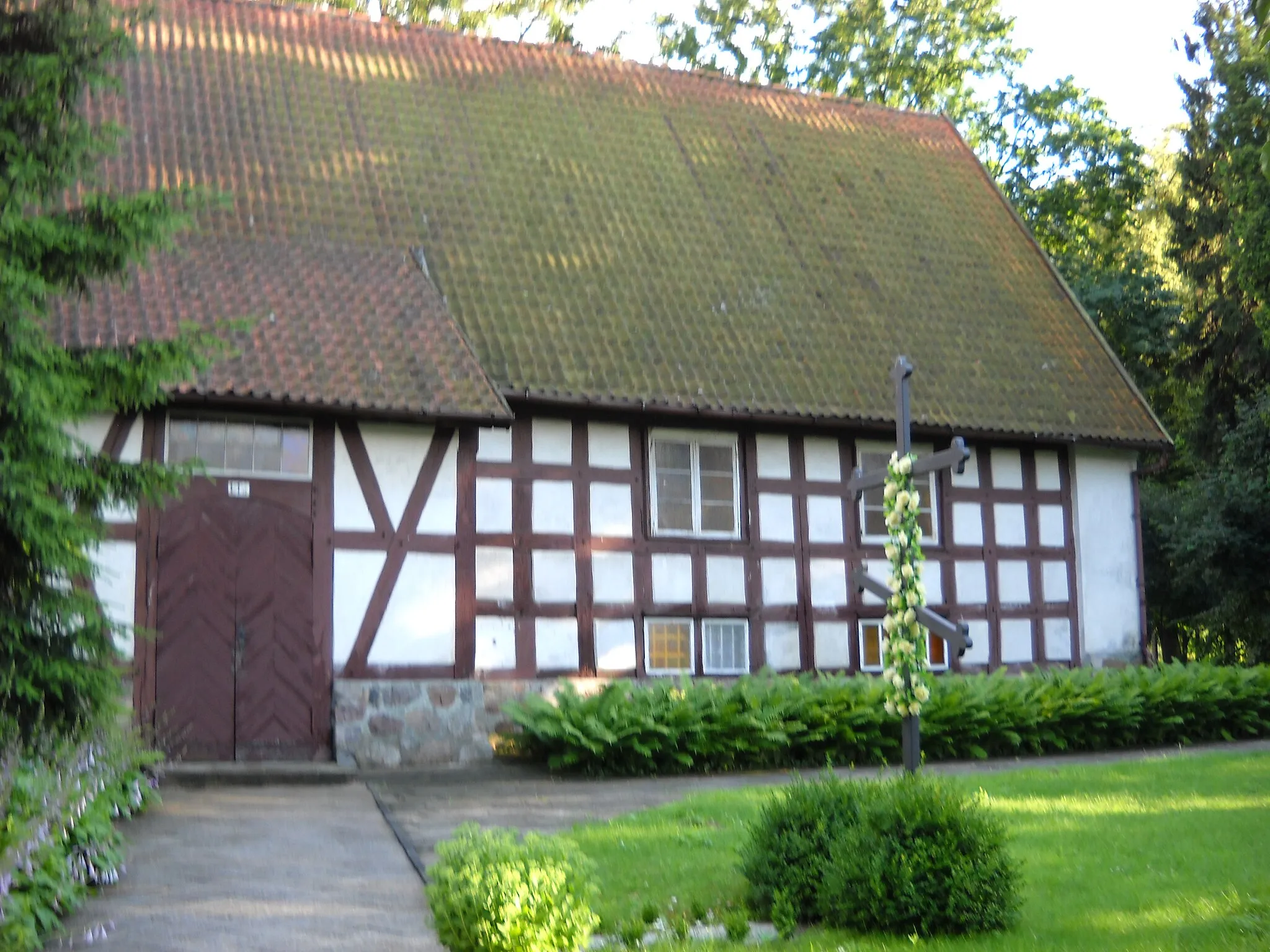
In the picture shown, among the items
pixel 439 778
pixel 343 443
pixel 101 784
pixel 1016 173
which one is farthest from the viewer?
pixel 1016 173

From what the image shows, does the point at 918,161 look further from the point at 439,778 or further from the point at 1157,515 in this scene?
the point at 439,778

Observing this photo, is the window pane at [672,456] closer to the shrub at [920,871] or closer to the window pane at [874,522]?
the window pane at [874,522]

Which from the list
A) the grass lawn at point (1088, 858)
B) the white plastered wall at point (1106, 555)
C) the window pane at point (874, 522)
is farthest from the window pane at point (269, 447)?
the white plastered wall at point (1106, 555)

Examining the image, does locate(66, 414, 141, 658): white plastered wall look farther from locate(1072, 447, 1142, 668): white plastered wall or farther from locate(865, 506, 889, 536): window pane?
locate(1072, 447, 1142, 668): white plastered wall

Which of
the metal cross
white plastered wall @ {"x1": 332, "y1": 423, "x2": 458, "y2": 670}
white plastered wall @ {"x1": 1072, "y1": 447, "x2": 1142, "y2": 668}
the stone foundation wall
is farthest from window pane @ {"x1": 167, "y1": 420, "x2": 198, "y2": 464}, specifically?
white plastered wall @ {"x1": 1072, "y1": 447, "x2": 1142, "y2": 668}

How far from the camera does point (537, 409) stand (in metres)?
14.9

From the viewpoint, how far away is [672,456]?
51.3 ft

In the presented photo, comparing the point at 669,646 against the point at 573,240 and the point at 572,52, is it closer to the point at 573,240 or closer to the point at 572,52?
the point at 573,240

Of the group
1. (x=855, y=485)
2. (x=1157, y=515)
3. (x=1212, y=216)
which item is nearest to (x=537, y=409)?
(x=855, y=485)

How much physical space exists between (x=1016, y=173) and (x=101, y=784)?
24200 mm

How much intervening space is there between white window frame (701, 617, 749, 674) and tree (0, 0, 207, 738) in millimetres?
7741

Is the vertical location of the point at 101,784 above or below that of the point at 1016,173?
below

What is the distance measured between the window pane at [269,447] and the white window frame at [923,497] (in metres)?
6.39

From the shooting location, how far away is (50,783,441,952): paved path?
22.7 ft
